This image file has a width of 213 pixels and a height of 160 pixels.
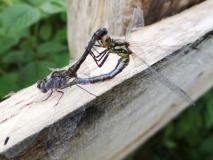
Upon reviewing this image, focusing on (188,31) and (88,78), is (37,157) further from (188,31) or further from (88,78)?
(188,31)

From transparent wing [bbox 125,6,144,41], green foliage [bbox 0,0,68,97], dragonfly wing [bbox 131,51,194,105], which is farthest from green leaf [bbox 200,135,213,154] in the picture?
transparent wing [bbox 125,6,144,41]

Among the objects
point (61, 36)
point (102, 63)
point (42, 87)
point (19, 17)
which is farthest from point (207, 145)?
point (42, 87)

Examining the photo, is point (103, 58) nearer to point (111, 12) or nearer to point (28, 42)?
point (111, 12)

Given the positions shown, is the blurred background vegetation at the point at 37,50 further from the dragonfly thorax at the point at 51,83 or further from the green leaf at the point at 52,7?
the dragonfly thorax at the point at 51,83

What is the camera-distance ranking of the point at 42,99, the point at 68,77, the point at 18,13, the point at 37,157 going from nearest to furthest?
the point at 37,157, the point at 42,99, the point at 68,77, the point at 18,13

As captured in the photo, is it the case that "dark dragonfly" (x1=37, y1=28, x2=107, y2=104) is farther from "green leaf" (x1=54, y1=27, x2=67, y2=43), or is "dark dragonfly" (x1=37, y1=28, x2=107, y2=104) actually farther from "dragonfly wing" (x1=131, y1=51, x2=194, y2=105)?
"green leaf" (x1=54, y1=27, x2=67, y2=43)

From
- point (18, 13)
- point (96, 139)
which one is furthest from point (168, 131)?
point (96, 139)
